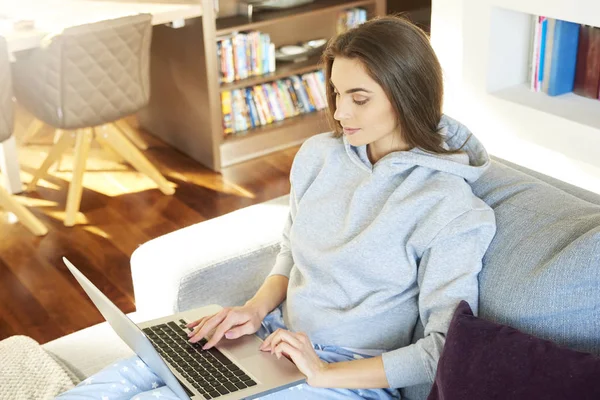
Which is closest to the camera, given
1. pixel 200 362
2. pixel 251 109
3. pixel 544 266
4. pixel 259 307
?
pixel 544 266

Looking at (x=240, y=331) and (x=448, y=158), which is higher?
(x=448, y=158)

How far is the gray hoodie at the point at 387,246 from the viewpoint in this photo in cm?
164

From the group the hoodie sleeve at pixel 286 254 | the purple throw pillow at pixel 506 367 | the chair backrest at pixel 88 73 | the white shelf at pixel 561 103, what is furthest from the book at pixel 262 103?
the purple throw pillow at pixel 506 367

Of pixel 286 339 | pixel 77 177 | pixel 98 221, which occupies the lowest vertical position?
pixel 98 221

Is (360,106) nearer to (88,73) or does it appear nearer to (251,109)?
(88,73)

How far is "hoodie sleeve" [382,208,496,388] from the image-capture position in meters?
1.62

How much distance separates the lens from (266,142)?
4.30m

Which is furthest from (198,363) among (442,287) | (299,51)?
(299,51)

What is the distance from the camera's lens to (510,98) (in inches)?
115

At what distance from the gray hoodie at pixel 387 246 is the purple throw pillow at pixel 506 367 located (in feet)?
0.36

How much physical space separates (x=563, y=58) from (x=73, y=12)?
2.15m

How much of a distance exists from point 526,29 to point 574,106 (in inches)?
12.3

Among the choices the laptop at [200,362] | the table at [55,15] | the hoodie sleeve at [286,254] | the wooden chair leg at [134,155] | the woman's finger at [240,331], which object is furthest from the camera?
the wooden chair leg at [134,155]

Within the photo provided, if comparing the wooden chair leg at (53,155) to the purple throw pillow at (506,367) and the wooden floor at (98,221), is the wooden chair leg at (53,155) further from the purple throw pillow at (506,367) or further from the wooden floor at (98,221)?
the purple throw pillow at (506,367)
